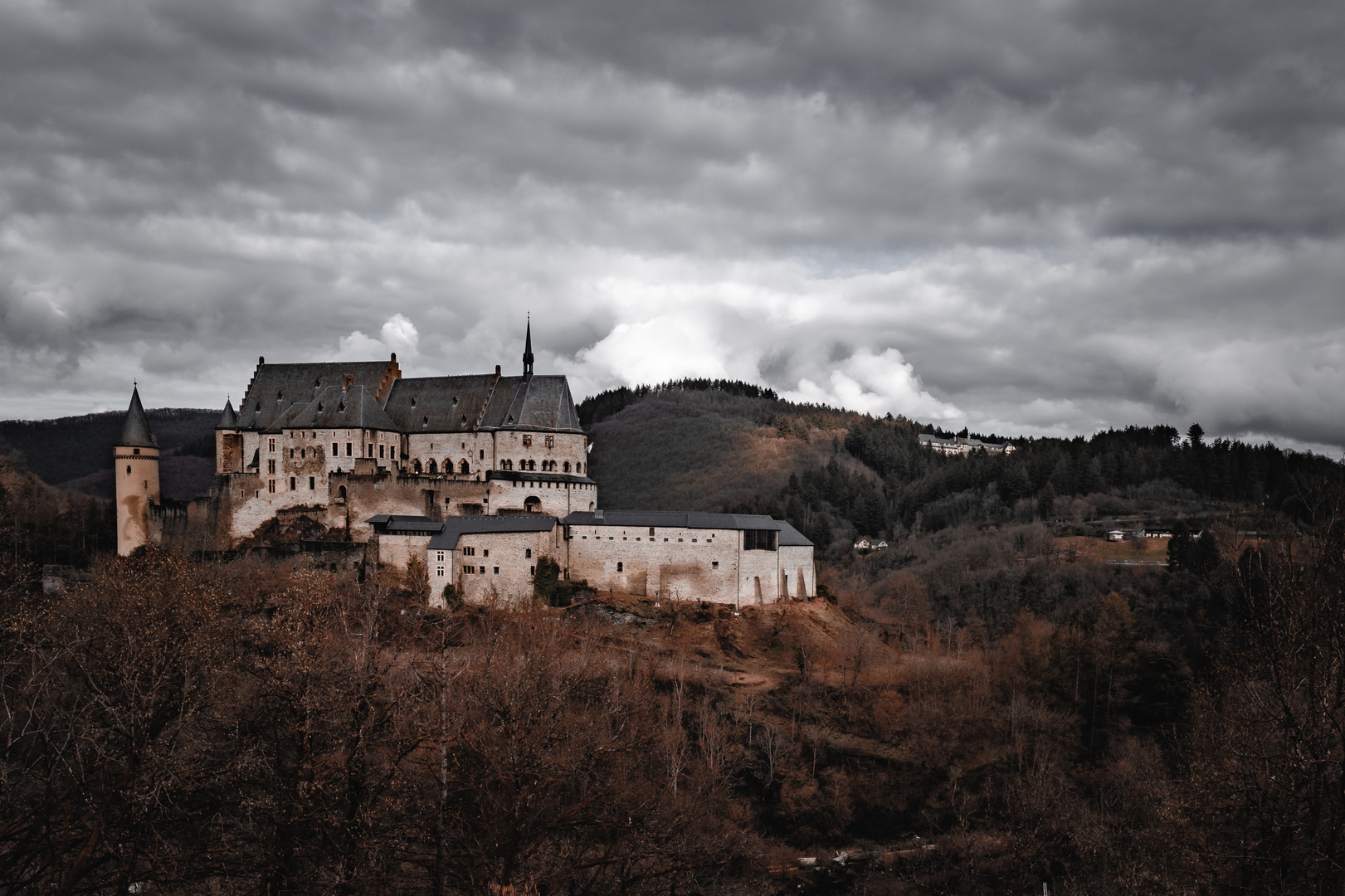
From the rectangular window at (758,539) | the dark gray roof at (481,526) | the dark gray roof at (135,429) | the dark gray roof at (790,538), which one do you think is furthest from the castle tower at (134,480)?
the dark gray roof at (790,538)

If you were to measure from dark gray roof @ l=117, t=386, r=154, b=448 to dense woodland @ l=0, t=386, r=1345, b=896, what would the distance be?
8.50 meters

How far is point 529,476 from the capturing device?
62.0 meters

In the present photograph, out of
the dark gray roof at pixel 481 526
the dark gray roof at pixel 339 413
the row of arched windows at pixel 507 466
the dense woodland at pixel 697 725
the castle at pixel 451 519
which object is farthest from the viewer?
the row of arched windows at pixel 507 466

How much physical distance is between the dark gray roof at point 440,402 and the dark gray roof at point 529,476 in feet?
18.8

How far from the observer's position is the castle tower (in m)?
58.4

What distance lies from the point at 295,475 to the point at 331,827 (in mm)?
45056

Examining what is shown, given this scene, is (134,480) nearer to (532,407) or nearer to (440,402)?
(440,402)

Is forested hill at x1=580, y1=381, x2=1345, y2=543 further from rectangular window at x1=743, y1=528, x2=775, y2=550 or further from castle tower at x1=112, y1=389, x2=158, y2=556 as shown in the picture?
castle tower at x1=112, y1=389, x2=158, y2=556

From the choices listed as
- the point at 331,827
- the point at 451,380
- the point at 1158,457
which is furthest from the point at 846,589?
the point at 331,827

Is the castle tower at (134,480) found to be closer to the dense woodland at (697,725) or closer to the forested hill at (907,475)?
the dense woodland at (697,725)

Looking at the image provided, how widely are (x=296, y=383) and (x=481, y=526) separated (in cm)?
2339

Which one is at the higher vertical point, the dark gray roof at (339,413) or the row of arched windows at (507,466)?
the dark gray roof at (339,413)

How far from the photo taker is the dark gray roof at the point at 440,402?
220 feet

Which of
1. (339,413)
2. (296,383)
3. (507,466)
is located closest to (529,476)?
(507,466)
